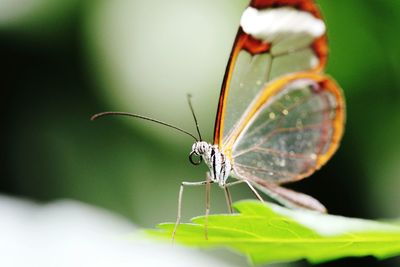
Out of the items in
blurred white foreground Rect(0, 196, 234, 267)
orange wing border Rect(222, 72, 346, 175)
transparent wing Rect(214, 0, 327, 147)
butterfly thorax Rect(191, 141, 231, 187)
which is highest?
transparent wing Rect(214, 0, 327, 147)

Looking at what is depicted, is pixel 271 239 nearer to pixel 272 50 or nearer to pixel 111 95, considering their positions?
pixel 272 50

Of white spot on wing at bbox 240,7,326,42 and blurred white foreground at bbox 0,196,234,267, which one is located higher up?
white spot on wing at bbox 240,7,326,42

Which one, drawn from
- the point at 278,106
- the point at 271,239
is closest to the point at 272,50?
the point at 278,106

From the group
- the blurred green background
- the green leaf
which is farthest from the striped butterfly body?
the blurred green background

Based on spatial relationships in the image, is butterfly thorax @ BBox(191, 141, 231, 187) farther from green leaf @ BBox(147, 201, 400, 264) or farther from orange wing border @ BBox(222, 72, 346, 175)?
green leaf @ BBox(147, 201, 400, 264)

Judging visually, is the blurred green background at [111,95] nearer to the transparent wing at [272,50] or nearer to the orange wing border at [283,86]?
the orange wing border at [283,86]

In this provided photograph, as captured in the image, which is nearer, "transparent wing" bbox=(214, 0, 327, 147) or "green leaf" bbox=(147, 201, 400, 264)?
"green leaf" bbox=(147, 201, 400, 264)
